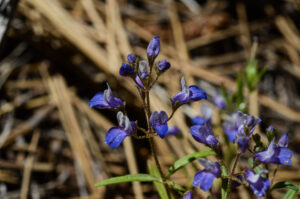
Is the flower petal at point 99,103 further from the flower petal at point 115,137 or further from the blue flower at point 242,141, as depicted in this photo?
the blue flower at point 242,141

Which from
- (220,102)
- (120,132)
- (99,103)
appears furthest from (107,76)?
(120,132)

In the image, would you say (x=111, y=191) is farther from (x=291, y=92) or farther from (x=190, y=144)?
(x=291, y=92)

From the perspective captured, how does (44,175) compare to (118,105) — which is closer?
(118,105)

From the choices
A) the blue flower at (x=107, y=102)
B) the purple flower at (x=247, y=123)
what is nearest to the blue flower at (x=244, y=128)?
the purple flower at (x=247, y=123)

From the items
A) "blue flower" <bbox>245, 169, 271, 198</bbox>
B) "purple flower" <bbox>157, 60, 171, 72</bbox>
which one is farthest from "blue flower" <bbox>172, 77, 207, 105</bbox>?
"blue flower" <bbox>245, 169, 271, 198</bbox>

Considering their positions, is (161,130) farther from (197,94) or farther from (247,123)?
(247,123)

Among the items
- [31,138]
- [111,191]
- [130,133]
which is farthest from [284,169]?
[31,138]

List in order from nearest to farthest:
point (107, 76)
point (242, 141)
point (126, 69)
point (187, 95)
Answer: point (242, 141), point (126, 69), point (187, 95), point (107, 76)
